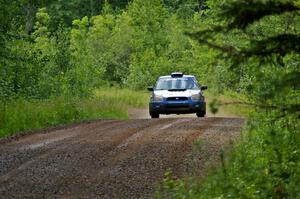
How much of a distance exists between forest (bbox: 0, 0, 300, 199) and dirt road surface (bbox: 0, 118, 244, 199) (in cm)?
74

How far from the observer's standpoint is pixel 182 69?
56.7 m

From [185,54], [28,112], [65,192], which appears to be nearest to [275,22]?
[28,112]

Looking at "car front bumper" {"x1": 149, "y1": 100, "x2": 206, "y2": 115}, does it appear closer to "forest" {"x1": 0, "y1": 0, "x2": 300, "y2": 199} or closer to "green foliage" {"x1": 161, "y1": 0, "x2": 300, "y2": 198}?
"forest" {"x1": 0, "y1": 0, "x2": 300, "y2": 199}

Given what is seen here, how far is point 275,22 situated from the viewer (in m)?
21.4

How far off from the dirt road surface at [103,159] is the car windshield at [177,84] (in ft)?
28.7

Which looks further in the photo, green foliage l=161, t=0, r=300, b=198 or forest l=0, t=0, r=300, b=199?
forest l=0, t=0, r=300, b=199

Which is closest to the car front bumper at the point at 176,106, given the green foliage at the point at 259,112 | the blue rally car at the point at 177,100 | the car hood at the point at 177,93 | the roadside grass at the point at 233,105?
the blue rally car at the point at 177,100

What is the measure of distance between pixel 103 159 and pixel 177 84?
14739 millimetres

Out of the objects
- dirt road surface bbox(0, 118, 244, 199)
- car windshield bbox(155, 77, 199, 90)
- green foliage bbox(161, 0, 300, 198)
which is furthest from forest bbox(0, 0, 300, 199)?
car windshield bbox(155, 77, 199, 90)

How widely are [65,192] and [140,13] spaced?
51.4 meters

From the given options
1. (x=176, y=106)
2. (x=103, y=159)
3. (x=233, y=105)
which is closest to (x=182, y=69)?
(x=176, y=106)

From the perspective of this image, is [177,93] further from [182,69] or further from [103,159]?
[182,69]

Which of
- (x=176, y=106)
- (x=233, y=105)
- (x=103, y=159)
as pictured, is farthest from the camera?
(x=176, y=106)

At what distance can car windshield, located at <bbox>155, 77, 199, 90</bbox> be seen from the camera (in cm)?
2588
